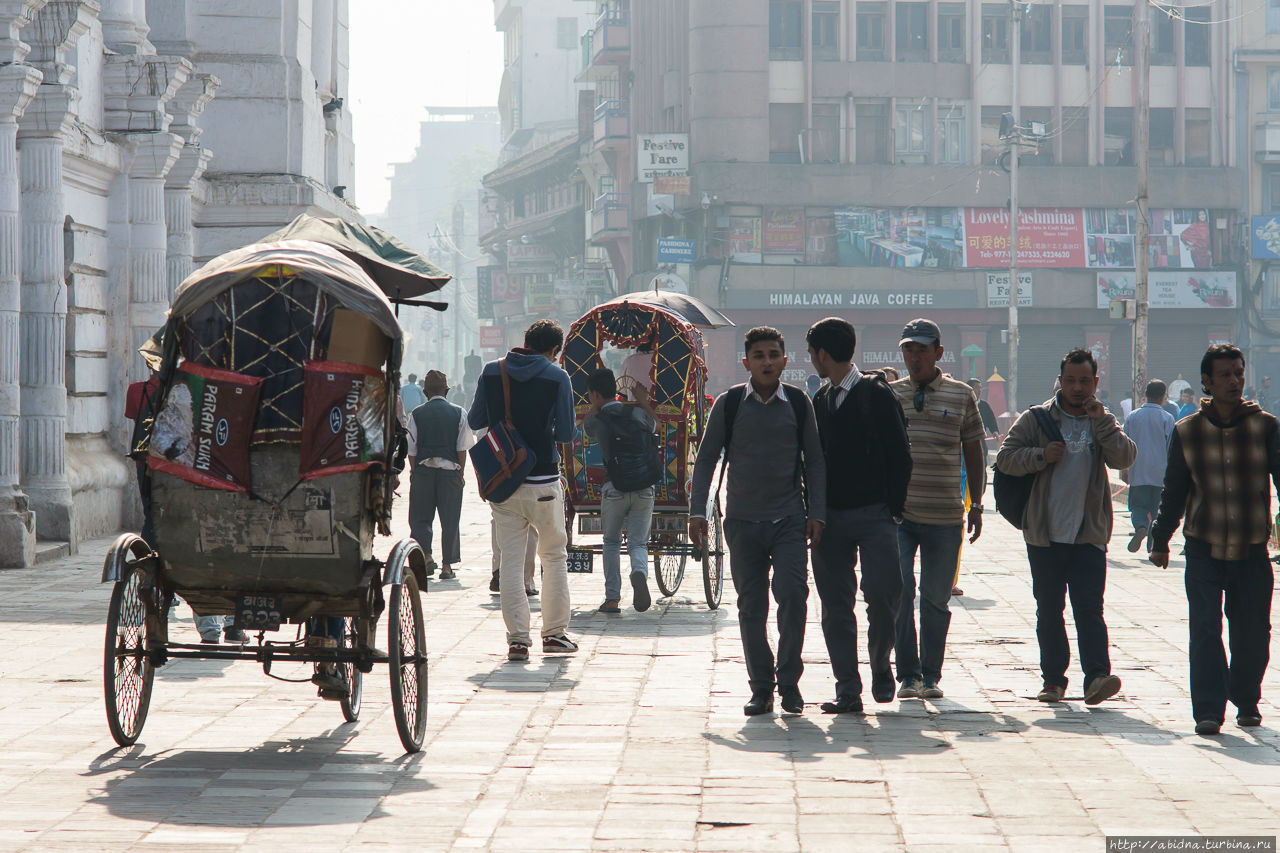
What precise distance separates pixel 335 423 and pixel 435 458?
7429mm

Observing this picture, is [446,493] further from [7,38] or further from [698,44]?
[698,44]

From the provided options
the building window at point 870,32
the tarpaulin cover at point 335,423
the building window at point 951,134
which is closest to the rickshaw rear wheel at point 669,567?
the tarpaulin cover at point 335,423

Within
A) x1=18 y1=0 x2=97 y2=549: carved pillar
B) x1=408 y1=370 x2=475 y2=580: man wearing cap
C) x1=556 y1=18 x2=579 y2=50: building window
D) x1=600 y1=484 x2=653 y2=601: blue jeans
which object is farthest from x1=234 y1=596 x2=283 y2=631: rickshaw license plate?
x1=556 y1=18 x2=579 y2=50: building window

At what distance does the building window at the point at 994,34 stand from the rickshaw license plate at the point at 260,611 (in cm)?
4801

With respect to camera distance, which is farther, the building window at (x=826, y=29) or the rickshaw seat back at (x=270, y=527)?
the building window at (x=826, y=29)

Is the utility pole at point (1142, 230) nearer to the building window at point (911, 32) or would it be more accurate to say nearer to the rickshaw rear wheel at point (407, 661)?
the building window at point (911, 32)

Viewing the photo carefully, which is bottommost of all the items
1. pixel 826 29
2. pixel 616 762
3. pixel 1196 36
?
pixel 616 762

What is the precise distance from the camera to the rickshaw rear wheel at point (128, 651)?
6.23 m

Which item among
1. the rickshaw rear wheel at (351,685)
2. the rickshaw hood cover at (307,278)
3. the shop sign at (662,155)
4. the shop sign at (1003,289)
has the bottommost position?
the rickshaw rear wheel at (351,685)

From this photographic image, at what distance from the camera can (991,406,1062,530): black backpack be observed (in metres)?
7.88

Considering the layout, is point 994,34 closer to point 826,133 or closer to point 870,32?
point 870,32

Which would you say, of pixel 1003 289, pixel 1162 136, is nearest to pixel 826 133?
pixel 1003 289

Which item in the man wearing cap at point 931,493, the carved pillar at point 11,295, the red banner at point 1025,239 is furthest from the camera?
the red banner at point 1025,239

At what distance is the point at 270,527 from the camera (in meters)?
6.34
